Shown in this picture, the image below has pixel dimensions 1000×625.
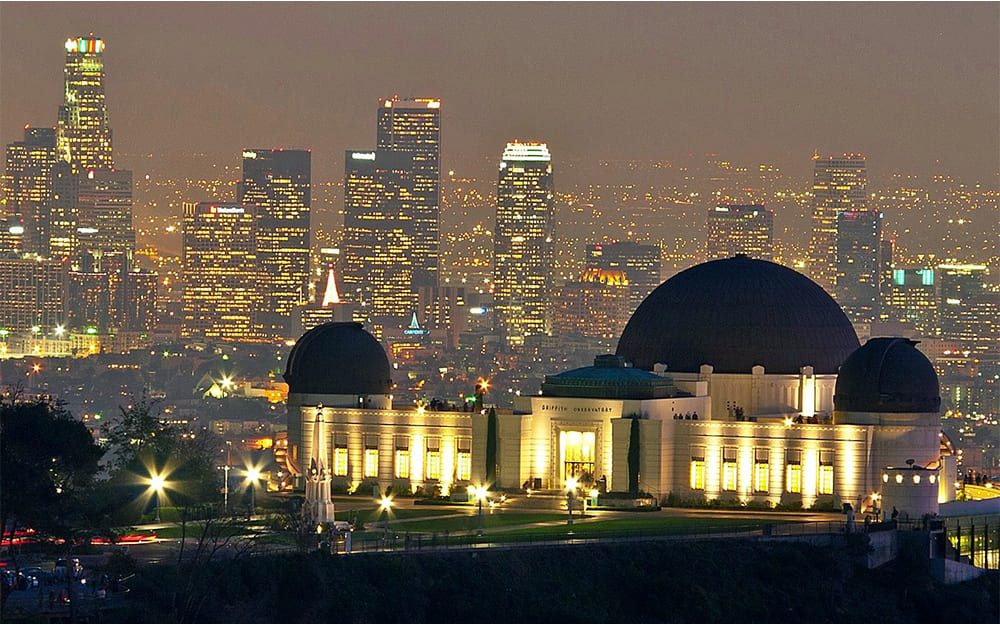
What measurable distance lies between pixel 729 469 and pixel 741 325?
11.6 m

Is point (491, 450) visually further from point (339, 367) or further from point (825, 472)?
point (825, 472)

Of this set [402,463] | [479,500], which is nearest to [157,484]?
[402,463]

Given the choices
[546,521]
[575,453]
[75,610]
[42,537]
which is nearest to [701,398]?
[575,453]

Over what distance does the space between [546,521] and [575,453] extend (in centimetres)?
1194

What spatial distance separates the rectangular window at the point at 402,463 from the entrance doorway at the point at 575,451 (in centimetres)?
816

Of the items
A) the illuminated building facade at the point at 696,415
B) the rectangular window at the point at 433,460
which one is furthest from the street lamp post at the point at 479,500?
the rectangular window at the point at 433,460

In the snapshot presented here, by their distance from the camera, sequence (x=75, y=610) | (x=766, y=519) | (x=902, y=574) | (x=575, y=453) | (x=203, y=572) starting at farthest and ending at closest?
(x=575, y=453) → (x=766, y=519) → (x=902, y=574) → (x=203, y=572) → (x=75, y=610)

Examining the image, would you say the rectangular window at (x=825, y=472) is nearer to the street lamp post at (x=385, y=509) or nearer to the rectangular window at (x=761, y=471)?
the rectangular window at (x=761, y=471)

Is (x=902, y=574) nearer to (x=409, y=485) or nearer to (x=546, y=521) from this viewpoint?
(x=546, y=521)

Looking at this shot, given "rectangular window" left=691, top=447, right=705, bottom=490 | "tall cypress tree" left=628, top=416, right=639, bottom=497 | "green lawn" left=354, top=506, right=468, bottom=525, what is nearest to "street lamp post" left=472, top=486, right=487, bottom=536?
"green lawn" left=354, top=506, right=468, bottom=525

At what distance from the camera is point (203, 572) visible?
107 meters

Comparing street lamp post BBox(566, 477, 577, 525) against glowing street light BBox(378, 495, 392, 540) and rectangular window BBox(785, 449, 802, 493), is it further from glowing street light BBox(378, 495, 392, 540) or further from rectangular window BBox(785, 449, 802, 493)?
rectangular window BBox(785, 449, 802, 493)

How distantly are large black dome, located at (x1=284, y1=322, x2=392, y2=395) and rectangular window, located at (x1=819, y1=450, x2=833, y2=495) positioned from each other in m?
24.5

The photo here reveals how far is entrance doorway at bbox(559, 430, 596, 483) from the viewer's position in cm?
14150
